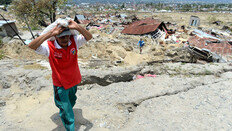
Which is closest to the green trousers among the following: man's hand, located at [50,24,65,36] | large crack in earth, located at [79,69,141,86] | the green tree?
man's hand, located at [50,24,65,36]

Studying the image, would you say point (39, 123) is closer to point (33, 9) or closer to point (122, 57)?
point (122, 57)

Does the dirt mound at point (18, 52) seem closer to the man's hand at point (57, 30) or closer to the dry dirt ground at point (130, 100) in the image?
the dry dirt ground at point (130, 100)

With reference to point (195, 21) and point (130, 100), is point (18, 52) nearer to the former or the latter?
point (130, 100)

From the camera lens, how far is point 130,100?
334 centimetres

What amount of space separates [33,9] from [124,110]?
10.5 metres

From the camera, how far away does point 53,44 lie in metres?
2.07

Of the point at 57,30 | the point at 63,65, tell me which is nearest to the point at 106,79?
the point at 63,65

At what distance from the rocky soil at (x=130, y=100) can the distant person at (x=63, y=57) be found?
74 cm

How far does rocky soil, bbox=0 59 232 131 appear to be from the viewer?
2.66 meters

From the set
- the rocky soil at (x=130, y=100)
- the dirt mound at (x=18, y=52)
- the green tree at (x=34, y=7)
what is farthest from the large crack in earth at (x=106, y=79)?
the green tree at (x=34, y=7)

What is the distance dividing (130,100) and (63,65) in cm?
187

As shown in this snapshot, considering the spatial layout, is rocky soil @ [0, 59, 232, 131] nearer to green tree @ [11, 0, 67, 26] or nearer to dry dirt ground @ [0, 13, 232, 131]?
dry dirt ground @ [0, 13, 232, 131]

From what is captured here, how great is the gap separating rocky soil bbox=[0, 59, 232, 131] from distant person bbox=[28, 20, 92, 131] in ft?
2.43

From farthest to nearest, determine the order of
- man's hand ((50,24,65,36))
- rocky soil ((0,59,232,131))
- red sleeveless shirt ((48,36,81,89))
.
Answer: rocky soil ((0,59,232,131)) → red sleeveless shirt ((48,36,81,89)) → man's hand ((50,24,65,36))
